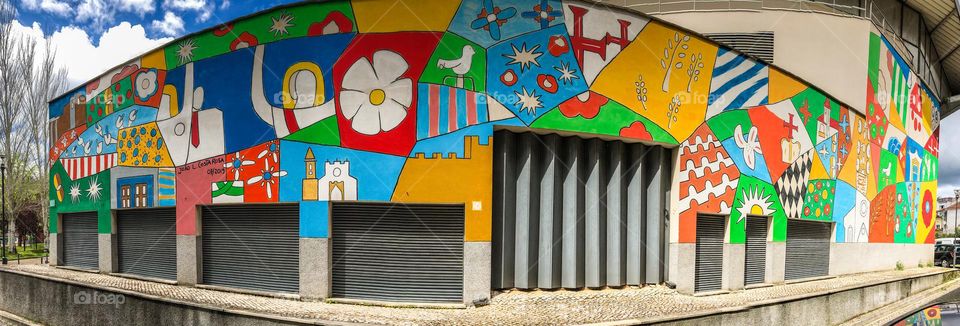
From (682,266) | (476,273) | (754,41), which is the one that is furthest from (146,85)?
(754,41)

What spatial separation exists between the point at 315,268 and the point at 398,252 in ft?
5.58

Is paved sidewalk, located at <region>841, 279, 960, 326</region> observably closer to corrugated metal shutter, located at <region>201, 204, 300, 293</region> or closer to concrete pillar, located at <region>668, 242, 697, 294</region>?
concrete pillar, located at <region>668, 242, 697, 294</region>

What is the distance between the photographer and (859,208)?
59.7 ft

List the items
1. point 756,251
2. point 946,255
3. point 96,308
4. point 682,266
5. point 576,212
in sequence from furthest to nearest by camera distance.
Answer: point 946,255
point 756,251
point 682,266
point 576,212
point 96,308

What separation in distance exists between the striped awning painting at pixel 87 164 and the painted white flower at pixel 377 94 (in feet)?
29.3

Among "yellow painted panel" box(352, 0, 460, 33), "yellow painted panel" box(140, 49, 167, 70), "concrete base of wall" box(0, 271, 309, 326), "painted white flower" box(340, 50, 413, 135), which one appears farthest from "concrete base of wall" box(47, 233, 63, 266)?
"yellow painted panel" box(352, 0, 460, 33)

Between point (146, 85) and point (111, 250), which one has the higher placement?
point (146, 85)

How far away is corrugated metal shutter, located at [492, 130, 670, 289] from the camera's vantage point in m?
10.8

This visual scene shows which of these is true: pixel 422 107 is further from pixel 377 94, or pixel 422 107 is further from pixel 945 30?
pixel 945 30

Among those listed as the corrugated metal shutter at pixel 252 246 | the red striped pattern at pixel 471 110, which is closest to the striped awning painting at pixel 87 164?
the corrugated metal shutter at pixel 252 246

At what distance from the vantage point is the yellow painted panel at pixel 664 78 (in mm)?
11234

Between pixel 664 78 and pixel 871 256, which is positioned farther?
pixel 871 256

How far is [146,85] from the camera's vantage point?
13.6 metres

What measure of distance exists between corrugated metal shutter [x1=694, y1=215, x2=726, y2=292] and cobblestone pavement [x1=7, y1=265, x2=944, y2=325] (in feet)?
1.61
